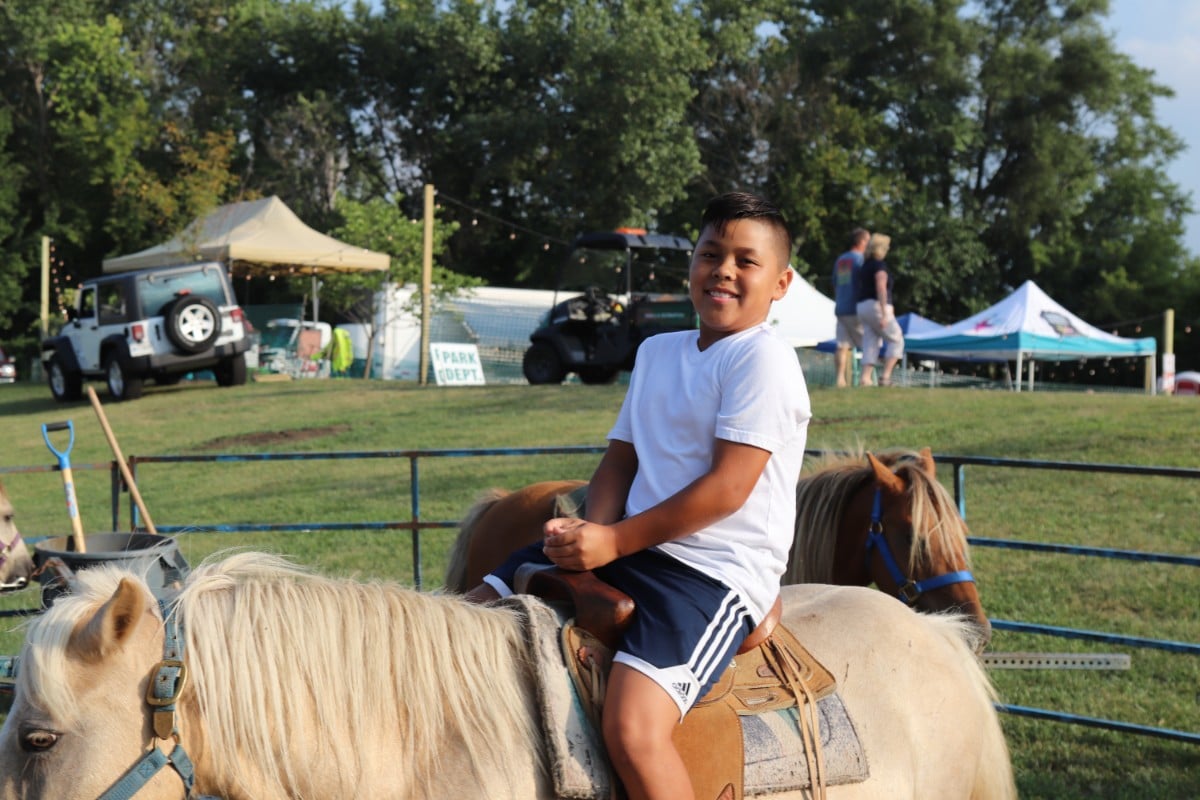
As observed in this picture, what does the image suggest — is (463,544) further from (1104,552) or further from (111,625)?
(111,625)

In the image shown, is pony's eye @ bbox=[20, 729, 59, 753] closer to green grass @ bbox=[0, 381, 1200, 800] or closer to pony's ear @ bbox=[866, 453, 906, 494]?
green grass @ bbox=[0, 381, 1200, 800]

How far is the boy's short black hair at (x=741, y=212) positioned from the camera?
7.48ft

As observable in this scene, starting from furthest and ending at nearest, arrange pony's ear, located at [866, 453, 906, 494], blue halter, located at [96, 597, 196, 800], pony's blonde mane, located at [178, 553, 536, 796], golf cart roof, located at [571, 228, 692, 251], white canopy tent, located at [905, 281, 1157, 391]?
white canopy tent, located at [905, 281, 1157, 391], golf cart roof, located at [571, 228, 692, 251], pony's ear, located at [866, 453, 906, 494], pony's blonde mane, located at [178, 553, 536, 796], blue halter, located at [96, 597, 196, 800]

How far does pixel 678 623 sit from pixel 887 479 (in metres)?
2.51

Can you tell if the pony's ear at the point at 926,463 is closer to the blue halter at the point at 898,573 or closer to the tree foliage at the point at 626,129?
the blue halter at the point at 898,573

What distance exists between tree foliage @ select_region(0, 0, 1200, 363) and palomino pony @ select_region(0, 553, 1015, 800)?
33802 millimetres

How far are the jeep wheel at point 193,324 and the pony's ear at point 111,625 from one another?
18676mm

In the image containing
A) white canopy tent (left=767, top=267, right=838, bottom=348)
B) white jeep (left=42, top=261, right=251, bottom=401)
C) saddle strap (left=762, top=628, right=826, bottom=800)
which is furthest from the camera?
white canopy tent (left=767, top=267, right=838, bottom=348)

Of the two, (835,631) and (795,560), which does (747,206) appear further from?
Result: (795,560)

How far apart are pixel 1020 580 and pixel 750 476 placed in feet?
20.3

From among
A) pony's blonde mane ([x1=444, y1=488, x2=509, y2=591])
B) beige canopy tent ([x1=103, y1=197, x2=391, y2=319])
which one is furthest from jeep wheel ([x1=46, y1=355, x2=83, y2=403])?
pony's blonde mane ([x1=444, y1=488, x2=509, y2=591])

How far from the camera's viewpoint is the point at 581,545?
207 centimetres

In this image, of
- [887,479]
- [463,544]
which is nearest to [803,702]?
[887,479]

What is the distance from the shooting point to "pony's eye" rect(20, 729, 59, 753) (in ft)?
5.71
